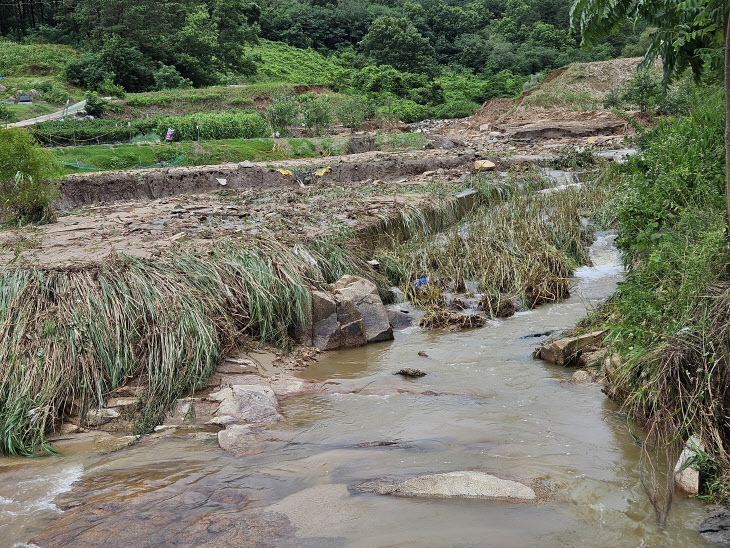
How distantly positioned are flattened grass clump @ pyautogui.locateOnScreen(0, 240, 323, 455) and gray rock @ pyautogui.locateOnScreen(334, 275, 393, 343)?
57cm

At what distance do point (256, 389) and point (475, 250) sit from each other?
180 inches

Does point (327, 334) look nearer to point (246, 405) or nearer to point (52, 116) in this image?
point (246, 405)

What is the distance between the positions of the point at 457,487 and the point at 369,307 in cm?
357

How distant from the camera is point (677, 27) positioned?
4840mm

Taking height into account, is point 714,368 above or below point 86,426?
above

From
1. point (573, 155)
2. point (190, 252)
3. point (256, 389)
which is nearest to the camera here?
point (256, 389)

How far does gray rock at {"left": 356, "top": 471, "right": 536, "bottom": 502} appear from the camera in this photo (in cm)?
330

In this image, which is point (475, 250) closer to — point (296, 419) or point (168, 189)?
point (296, 419)

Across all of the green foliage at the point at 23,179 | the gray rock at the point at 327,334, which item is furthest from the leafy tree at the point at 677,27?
the green foliage at the point at 23,179

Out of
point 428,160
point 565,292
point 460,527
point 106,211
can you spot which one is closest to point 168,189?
point 106,211

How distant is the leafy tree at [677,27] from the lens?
376 cm

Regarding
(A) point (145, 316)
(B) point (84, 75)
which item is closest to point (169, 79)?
(B) point (84, 75)

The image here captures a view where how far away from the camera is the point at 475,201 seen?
11977 millimetres

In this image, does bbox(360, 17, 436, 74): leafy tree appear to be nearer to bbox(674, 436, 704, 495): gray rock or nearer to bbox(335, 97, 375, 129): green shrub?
bbox(335, 97, 375, 129): green shrub
